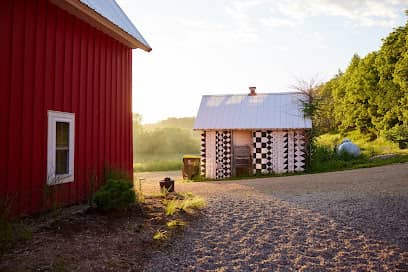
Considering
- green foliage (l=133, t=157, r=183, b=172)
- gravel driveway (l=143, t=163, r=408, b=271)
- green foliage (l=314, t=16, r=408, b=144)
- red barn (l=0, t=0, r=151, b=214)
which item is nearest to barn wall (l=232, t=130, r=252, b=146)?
green foliage (l=314, t=16, r=408, b=144)

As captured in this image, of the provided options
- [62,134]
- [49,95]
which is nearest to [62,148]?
[62,134]

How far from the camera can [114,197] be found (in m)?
6.70

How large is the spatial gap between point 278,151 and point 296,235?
38.8 feet

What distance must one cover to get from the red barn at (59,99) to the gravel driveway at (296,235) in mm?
2826

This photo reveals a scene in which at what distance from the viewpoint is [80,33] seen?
785 cm

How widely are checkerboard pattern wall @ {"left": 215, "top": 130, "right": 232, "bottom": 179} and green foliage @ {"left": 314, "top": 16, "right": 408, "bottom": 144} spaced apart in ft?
16.3

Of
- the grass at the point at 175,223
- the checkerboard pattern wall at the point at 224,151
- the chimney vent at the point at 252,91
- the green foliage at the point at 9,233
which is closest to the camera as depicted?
the green foliage at the point at 9,233

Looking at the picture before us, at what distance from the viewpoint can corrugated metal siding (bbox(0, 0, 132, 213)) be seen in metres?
6.02

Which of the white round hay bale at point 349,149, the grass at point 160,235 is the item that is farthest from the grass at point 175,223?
the white round hay bale at point 349,149

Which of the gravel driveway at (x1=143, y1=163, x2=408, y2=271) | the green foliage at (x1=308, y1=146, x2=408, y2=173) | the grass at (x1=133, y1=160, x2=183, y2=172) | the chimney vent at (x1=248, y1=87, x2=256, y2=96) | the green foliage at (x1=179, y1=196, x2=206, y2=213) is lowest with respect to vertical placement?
the gravel driveway at (x1=143, y1=163, x2=408, y2=271)

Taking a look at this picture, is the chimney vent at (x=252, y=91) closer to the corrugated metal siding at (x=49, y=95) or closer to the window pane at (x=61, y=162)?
the corrugated metal siding at (x=49, y=95)

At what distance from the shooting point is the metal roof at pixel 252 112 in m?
17.8

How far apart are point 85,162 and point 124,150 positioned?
1884mm

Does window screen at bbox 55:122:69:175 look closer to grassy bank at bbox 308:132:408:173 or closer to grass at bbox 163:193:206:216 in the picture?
grass at bbox 163:193:206:216
